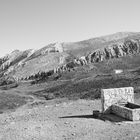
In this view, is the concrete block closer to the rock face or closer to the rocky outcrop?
the rock face

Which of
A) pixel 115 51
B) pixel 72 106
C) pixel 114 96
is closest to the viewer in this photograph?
pixel 114 96

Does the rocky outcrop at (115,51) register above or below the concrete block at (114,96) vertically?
above

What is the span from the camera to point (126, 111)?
19.9 m

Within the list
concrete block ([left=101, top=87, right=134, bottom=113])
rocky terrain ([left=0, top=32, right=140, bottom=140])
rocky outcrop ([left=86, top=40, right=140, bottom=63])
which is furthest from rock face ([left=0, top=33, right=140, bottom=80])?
concrete block ([left=101, top=87, right=134, bottom=113])

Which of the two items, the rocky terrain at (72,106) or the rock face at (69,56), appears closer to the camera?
the rocky terrain at (72,106)

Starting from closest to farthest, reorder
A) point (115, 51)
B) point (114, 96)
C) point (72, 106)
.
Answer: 1. point (114, 96)
2. point (72, 106)
3. point (115, 51)

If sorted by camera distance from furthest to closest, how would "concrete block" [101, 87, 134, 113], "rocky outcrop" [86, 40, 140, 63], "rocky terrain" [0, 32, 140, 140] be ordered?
"rocky outcrop" [86, 40, 140, 63] → "concrete block" [101, 87, 134, 113] → "rocky terrain" [0, 32, 140, 140]

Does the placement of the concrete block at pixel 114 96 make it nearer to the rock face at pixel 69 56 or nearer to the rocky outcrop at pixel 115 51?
the rock face at pixel 69 56

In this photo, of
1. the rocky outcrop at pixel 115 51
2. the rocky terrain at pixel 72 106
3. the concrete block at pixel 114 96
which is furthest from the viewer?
the rocky outcrop at pixel 115 51

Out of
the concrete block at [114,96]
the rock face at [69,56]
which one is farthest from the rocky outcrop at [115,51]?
the concrete block at [114,96]

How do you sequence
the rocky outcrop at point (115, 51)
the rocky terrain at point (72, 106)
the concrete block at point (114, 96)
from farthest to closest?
the rocky outcrop at point (115, 51) < the concrete block at point (114, 96) < the rocky terrain at point (72, 106)

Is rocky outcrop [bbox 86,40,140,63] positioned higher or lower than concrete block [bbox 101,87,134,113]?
higher

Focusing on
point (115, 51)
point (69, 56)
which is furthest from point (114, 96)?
point (69, 56)

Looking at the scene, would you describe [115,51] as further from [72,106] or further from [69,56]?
[72,106]
